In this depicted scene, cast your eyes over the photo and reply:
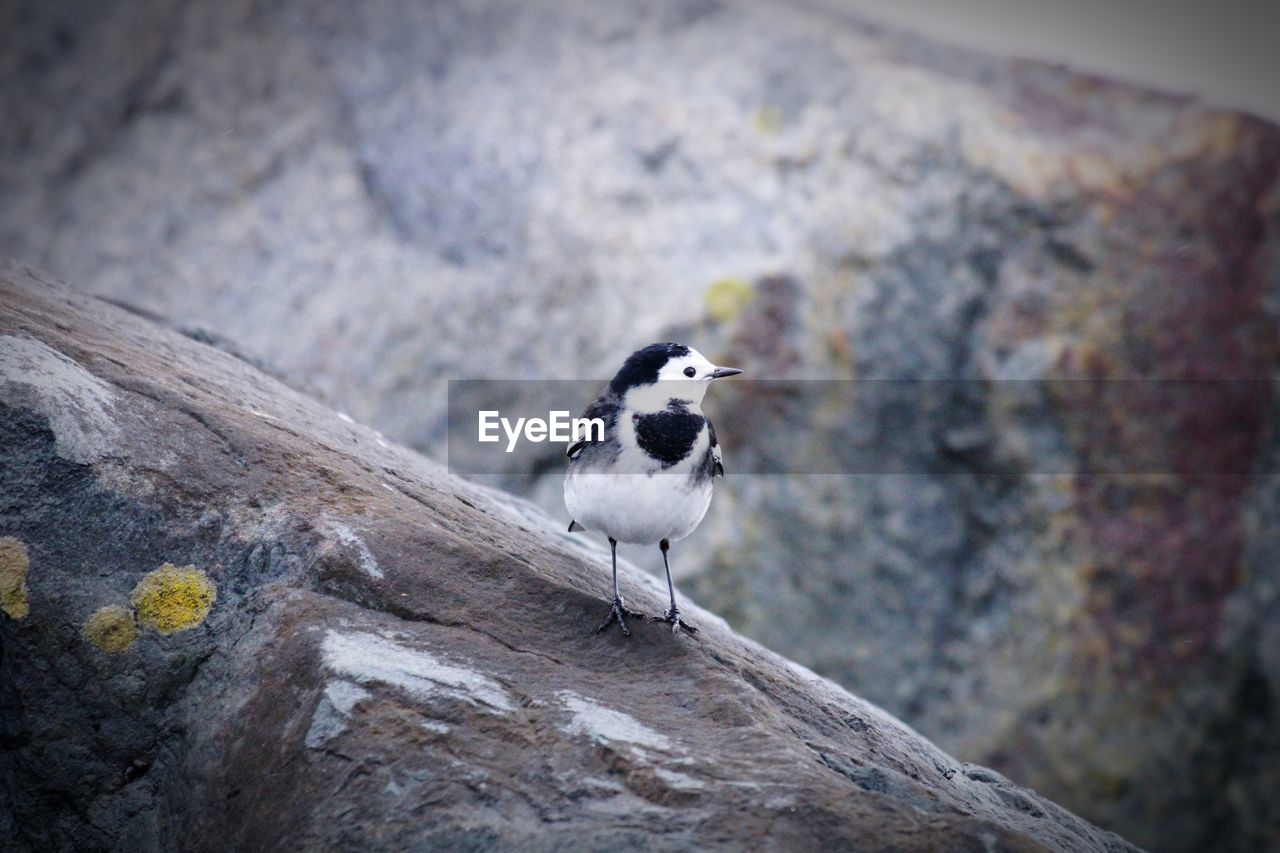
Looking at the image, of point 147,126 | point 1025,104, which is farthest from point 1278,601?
point 147,126

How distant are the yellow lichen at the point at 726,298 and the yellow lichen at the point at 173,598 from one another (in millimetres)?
5360

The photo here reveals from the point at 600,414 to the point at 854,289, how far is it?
4.33 m

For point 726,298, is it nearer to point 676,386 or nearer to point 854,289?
point 854,289

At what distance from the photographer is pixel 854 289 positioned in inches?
344

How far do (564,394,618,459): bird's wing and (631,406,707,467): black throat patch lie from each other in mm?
132

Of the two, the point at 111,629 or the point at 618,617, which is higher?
the point at 111,629

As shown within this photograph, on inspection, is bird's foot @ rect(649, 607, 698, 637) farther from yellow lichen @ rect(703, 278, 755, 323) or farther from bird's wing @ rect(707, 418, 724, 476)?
yellow lichen @ rect(703, 278, 755, 323)

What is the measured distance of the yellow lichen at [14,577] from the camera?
3.63 meters

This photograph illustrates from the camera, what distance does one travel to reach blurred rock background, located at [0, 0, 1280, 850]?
8375 mm

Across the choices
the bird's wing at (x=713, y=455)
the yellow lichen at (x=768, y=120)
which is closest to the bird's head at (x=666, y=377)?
the bird's wing at (x=713, y=455)

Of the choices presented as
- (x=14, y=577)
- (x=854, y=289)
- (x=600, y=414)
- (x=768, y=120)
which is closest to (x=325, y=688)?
(x=14, y=577)

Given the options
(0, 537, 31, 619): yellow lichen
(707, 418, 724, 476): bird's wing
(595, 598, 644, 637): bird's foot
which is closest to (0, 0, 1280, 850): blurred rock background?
(707, 418, 724, 476): bird's wing

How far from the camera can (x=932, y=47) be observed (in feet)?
33.0

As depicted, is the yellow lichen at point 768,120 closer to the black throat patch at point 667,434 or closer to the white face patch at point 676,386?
the white face patch at point 676,386
